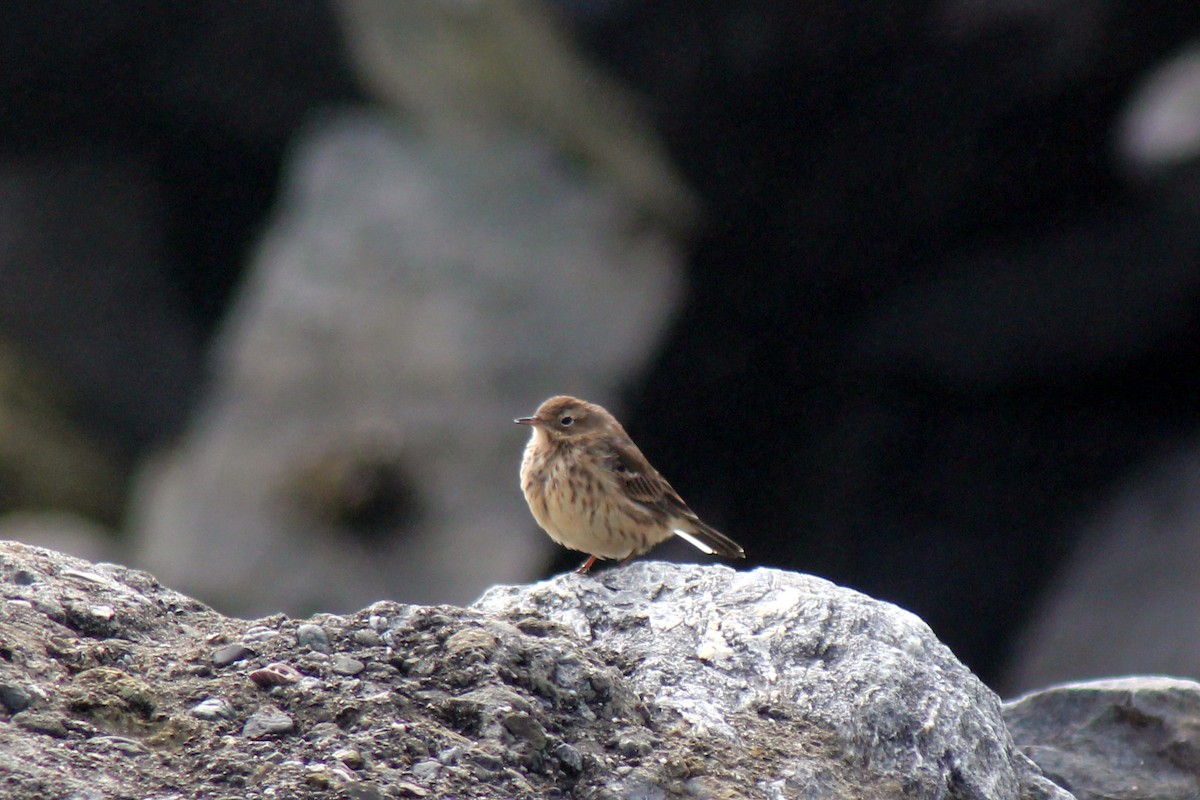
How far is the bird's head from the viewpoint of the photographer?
304 inches

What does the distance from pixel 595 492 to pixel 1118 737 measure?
2.81 m

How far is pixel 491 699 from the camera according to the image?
3.67m

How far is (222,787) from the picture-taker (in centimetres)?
326

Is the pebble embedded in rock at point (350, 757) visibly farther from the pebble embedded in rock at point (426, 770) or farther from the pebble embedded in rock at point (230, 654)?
the pebble embedded in rock at point (230, 654)

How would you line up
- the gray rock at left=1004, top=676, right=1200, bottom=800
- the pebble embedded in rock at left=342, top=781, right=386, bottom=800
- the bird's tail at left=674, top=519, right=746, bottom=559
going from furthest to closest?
the bird's tail at left=674, top=519, right=746, bottom=559, the gray rock at left=1004, top=676, right=1200, bottom=800, the pebble embedded in rock at left=342, top=781, right=386, bottom=800

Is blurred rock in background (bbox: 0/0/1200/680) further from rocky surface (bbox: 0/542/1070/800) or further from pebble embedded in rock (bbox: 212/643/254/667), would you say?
pebble embedded in rock (bbox: 212/643/254/667)

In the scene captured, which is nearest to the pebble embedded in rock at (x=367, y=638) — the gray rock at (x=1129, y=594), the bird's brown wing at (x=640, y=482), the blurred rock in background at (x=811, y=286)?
the bird's brown wing at (x=640, y=482)

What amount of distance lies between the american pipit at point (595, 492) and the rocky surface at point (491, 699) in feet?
8.19

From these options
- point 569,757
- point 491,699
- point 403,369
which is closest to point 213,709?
point 491,699

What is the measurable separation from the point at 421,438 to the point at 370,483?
2.30 feet

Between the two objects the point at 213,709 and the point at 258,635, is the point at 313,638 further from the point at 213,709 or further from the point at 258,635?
Result: the point at 213,709

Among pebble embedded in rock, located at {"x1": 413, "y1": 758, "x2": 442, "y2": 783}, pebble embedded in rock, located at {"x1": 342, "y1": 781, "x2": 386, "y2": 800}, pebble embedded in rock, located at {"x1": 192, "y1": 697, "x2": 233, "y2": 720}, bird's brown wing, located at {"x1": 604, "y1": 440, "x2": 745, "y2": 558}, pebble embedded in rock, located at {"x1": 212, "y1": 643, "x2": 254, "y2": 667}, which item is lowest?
pebble embedded in rock, located at {"x1": 342, "y1": 781, "x2": 386, "y2": 800}

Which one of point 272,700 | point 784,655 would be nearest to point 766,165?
point 784,655

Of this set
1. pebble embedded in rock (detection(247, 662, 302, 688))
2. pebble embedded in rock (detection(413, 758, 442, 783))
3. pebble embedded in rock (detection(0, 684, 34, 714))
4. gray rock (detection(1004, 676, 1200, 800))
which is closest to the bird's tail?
gray rock (detection(1004, 676, 1200, 800))
